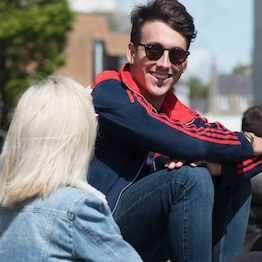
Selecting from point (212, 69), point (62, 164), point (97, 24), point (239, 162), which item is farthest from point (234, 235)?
point (212, 69)

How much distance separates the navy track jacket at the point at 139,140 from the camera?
286cm

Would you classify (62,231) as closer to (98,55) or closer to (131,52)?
(131,52)

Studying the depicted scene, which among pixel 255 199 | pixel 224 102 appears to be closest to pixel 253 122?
pixel 255 199

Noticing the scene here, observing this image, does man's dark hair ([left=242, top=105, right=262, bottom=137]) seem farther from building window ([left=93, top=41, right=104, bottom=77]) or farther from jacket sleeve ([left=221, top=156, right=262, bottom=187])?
building window ([left=93, top=41, right=104, bottom=77])

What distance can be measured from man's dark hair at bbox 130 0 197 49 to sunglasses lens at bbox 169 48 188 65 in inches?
3.7

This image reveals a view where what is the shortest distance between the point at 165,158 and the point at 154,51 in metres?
0.52

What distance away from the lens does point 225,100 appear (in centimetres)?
9375

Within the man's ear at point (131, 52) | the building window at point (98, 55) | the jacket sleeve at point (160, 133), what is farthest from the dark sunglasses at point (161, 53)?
the building window at point (98, 55)

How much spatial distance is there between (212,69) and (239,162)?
8940 centimetres

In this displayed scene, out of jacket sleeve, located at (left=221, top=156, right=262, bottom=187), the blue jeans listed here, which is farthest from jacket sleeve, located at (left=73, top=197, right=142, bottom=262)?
jacket sleeve, located at (left=221, top=156, right=262, bottom=187)

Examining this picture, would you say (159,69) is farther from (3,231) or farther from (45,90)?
(3,231)

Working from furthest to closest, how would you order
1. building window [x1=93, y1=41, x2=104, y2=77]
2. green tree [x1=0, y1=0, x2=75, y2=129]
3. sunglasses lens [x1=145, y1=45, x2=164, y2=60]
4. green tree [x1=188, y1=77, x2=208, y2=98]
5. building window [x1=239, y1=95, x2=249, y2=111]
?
green tree [x1=188, y1=77, x2=208, y2=98], building window [x1=239, y1=95, x2=249, y2=111], building window [x1=93, y1=41, x2=104, y2=77], green tree [x1=0, y1=0, x2=75, y2=129], sunglasses lens [x1=145, y1=45, x2=164, y2=60]

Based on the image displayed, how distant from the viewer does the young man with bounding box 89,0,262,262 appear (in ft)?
9.11

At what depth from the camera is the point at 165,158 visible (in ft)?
10.1
